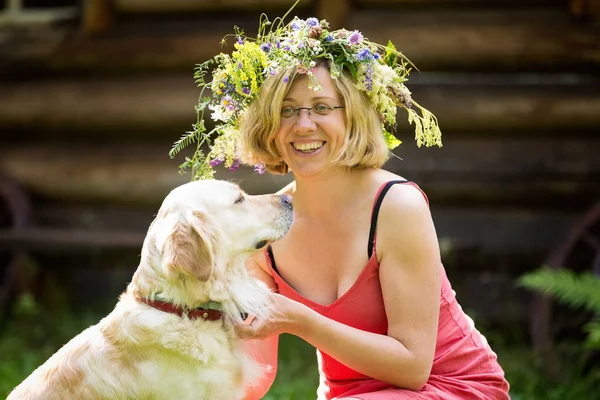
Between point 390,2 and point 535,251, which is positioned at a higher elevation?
point 390,2

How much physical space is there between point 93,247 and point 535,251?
→ 306 centimetres

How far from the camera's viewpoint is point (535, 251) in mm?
5754

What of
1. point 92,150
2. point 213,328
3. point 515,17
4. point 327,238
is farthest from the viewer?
point 92,150

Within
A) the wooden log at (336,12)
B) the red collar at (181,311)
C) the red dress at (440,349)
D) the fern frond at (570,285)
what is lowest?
the fern frond at (570,285)

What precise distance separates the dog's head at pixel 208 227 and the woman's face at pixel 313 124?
20cm

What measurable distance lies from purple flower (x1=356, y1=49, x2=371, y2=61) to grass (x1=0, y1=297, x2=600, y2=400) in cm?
217

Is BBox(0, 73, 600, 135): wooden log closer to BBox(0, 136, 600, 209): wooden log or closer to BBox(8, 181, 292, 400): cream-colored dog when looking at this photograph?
BBox(0, 136, 600, 209): wooden log

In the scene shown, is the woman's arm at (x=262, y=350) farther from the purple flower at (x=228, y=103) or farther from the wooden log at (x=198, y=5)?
the wooden log at (x=198, y=5)

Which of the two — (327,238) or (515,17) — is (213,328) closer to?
(327,238)

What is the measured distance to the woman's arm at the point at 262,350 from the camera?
3.15 meters

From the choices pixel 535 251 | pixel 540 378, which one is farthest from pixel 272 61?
pixel 535 251

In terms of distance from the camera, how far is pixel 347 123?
3078 millimetres

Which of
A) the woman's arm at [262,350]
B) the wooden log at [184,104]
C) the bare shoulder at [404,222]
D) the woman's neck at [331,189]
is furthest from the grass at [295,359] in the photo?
the bare shoulder at [404,222]

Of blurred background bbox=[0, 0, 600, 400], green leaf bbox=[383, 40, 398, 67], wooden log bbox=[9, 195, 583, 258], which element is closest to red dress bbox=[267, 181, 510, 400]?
green leaf bbox=[383, 40, 398, 67]
